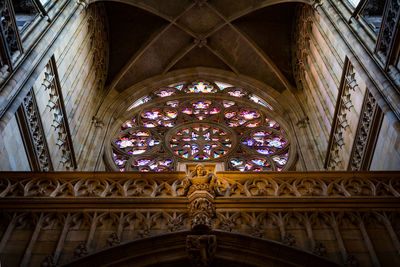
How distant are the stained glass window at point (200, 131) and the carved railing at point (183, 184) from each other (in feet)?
13.8

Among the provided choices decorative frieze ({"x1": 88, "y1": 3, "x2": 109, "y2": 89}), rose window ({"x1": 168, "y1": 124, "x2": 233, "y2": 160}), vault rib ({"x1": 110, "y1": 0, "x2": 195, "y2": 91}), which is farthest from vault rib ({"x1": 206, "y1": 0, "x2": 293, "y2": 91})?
decorative frieze ({"x1": 88, "y1": 3, "x2": 109, "y2": 89})

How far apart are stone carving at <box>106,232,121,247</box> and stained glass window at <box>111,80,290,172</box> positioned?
5365mm

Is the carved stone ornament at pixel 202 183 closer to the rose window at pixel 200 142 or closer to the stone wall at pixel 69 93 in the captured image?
the stone wall at pixel 69 93

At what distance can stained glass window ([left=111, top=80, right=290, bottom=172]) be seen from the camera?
10492 mm

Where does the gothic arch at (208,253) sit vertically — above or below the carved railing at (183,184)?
below

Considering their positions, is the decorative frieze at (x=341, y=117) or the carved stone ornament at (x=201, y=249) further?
the decorative frieze at (x=341, y=117)

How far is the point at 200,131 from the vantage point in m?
11.6

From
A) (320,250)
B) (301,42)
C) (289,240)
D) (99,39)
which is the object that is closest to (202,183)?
(289,240)

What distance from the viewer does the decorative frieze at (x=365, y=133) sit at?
6.84 m

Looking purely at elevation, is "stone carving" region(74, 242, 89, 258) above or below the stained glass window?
below

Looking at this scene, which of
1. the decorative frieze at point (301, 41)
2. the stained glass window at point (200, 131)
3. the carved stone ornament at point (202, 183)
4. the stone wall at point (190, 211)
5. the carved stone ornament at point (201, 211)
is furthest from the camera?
the decorative frieze at point (301, 41)

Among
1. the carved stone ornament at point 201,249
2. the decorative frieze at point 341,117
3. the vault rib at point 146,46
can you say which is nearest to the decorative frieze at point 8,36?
the carved stone ornament at point 201,249

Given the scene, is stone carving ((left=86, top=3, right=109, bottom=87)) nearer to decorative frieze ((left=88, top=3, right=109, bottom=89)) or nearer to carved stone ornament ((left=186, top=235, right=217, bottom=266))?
decorative frieze ((left=88, top=3, right=109, bottom=89))

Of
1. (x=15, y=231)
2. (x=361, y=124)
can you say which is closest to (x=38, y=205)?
(x=15, y=231)
